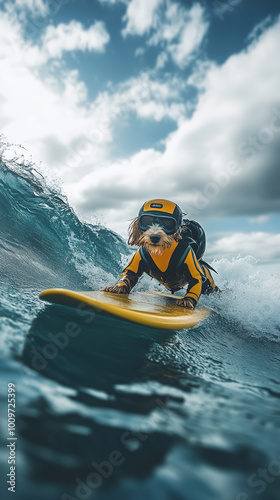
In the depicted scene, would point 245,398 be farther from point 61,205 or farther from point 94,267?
point 61,205

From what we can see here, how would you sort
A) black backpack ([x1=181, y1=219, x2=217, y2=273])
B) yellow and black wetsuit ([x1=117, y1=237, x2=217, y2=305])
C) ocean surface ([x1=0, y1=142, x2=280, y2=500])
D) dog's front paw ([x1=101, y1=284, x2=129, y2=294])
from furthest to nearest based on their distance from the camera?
black backpack ([x1=181, y1=219, x2=217, y2=273]), yellow and black wetsuit ([x1=117, y1=237, x2=217, y2=305]), dog's front paw ([x1=101, y1=284, x2=129, y2=294]), ocean surface ([x1=0, y1=142, x2=280, y2=500])

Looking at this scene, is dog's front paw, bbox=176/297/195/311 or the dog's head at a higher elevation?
the dog's head

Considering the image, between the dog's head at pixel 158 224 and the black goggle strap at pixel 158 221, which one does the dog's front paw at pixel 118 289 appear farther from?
the black goggle strap at pixel 158 221

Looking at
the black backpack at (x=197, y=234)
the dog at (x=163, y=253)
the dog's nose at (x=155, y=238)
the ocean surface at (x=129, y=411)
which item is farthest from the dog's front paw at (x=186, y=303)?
the black backpack at (x=197, y=234)

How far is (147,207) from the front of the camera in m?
3.61

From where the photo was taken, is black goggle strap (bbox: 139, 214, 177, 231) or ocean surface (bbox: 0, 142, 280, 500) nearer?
ocean surface (bbox: 0, 142, 280, 500)

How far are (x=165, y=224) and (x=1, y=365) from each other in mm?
2601

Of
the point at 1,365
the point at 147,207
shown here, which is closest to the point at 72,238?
the point at 147,207

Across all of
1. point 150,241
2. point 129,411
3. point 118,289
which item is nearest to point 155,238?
point 150,241

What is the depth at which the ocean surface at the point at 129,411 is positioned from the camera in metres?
0.82

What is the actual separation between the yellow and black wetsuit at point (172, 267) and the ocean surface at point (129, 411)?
985 mm

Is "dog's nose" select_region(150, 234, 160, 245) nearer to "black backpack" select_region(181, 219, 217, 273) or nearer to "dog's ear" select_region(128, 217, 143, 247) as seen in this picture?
"dog's ear" select_region(128, 217, 143, 247)

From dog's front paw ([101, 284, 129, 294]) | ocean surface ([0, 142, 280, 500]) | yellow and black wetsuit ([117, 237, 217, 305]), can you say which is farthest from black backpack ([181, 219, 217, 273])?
ocean surface ([0, 142, 280, 500])

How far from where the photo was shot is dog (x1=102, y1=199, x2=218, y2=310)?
354 cm
